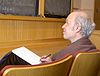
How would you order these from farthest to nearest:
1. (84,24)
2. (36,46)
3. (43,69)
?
(36,46), (84,24), (43,69)

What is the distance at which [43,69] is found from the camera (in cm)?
93

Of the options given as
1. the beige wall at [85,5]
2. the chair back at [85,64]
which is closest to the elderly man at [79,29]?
the chair back at [85,64]

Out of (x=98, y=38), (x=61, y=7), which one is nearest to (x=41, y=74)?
(x=98, y=38)

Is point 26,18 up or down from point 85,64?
up

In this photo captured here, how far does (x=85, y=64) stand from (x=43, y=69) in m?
0.44

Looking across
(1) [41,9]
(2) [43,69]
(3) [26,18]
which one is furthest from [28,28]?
(2) [43,69]

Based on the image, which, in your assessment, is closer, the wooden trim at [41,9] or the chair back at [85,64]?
the chair back at [85,64]

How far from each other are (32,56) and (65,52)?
0.23 m

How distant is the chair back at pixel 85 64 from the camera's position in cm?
123

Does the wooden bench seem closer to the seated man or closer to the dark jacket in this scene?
the seated man

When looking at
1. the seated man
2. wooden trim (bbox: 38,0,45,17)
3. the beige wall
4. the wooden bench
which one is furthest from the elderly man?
the beige wall

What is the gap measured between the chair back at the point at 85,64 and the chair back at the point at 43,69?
Result: 0.09 metres

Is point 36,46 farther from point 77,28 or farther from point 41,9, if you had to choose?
point 77,28

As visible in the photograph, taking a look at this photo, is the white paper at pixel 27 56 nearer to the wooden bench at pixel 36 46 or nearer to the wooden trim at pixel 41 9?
the wooden bench at pixel 36 46
